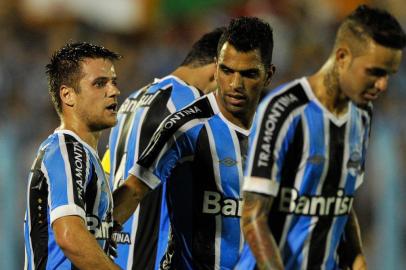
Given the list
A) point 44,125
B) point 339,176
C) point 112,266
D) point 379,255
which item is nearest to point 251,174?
point 339,176

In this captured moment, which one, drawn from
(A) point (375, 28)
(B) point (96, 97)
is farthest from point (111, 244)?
(A) point (375, 28)

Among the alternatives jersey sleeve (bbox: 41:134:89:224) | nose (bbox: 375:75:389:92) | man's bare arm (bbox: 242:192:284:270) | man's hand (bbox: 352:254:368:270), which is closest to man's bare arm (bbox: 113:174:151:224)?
jersey sleeve (bbox: 41:134:89:224)

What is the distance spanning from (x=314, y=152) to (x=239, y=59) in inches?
31.6

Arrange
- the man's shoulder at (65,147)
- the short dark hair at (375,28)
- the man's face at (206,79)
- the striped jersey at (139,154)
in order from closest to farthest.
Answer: the short dark hair at (375,28)
the man's shoulder at (65,147)
the striped jersey at (139,154)
the man's face at (206,79)

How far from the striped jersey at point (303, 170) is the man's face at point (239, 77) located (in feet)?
1.71

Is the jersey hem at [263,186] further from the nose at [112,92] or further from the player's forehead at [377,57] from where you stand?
the nose at [112,92]

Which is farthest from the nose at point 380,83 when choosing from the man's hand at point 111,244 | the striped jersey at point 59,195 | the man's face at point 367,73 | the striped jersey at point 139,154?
the striped jersey at point 139,154

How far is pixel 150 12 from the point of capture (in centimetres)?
1327

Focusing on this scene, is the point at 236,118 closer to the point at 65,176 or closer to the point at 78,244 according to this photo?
the point at 65,176

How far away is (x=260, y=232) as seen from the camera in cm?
457

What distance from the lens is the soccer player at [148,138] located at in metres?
6.10

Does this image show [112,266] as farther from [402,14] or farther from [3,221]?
[402,14]

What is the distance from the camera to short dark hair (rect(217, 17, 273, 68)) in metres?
5.30

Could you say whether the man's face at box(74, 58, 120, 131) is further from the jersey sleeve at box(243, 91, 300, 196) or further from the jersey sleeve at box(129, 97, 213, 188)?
the jersey sleeve at box(243, 91, 300, 196)
